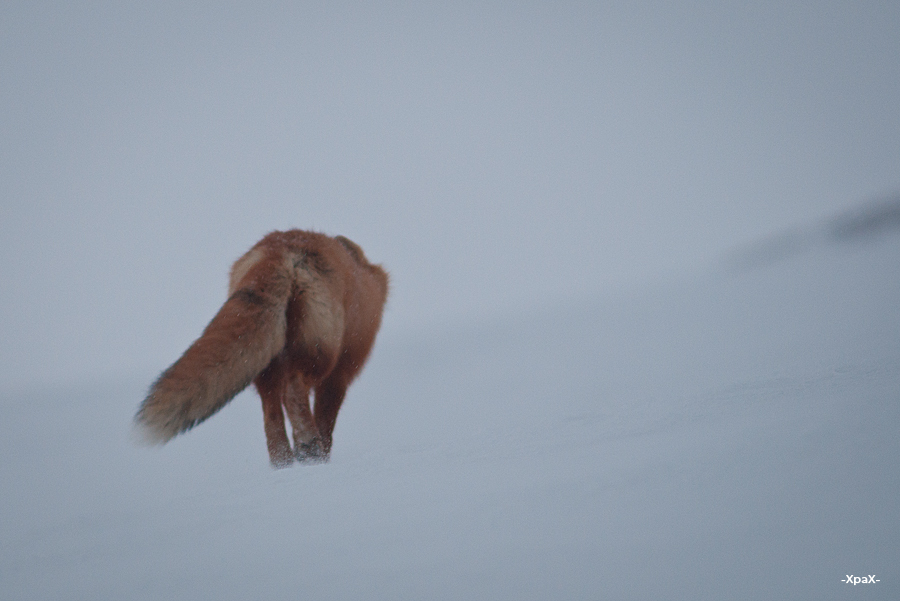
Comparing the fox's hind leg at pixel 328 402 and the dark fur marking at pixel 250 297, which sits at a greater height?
the dark fur marking at pixel 250 297

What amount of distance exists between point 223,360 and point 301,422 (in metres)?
0.77

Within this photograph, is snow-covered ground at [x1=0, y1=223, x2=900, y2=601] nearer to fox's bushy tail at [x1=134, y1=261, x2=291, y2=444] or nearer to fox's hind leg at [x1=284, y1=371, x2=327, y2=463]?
fox's bushy tail at [x1=134, y1=261, x2=291, y2=444]

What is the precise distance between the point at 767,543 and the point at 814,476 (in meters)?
0.30

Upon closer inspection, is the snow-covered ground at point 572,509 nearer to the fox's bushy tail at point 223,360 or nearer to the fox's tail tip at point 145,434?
the fox's tail tip at point 145,434

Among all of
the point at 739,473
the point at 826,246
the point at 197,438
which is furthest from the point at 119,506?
the point at 826,246

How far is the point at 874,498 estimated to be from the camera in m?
1.08

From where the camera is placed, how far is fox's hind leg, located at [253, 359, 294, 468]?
305 centimetres

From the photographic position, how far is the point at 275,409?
3.16 m

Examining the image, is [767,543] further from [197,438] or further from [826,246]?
[826,246]

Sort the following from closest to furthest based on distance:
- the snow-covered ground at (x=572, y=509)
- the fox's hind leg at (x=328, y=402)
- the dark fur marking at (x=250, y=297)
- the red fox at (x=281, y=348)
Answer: the snow-covered ground at (x=572, y=509), the red fox at (x=281, y=348), the dark fur marking at (x=250, y=297), the fox's hind leg at (x=328, y=402)

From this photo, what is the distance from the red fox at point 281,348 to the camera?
238cm

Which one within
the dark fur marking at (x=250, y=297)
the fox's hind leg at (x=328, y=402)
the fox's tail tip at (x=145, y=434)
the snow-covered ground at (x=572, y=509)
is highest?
the dark fur marking at (x=250, y=297)

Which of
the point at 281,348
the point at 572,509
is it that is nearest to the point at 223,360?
the point at 281,348

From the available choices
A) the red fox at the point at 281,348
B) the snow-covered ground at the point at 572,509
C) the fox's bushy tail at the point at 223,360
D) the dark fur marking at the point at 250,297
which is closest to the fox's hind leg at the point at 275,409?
the red fox at the point at 281,348
